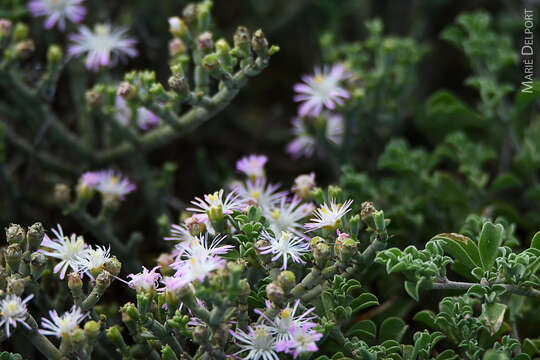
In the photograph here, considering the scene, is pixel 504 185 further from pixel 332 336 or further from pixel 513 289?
pixel 332 336

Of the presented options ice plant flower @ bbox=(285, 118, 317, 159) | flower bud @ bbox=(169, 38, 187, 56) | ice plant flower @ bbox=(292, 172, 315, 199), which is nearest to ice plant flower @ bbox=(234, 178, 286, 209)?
ice plant flower @ bbox=(292, 172, 315, 199)

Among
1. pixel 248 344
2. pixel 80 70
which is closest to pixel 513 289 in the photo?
pixel 248 344

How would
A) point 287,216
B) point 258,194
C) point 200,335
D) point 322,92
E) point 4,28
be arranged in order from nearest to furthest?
1. point 200,335
2. point 287,216
3. point 258,194
4. point 4,28
5. point 322,92

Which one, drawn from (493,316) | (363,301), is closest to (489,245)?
(493,316)

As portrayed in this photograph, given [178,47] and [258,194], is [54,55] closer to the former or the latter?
[178,47]

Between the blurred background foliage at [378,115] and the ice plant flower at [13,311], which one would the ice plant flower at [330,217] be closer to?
the blurred background foliage at [378,115]

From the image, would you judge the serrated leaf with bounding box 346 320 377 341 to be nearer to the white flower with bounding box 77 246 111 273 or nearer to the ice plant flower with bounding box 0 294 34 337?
the white flower with bounding box 77 246 111 273
